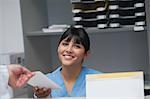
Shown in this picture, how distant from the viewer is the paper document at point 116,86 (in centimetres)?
80

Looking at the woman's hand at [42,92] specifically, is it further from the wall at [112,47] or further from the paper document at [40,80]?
the wall at [112,47]

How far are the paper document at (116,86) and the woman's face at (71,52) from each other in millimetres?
741

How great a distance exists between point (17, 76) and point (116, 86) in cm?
29

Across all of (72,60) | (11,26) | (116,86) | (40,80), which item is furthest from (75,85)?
(11,26)

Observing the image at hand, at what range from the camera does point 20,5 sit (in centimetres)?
205

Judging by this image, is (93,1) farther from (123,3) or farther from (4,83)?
(4,83)

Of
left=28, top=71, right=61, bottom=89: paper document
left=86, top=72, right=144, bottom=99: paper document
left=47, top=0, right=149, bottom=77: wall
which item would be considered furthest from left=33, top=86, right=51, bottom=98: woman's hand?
left=47, top=0, right=149, bottom=77: wall

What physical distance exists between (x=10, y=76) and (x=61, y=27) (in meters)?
1.36

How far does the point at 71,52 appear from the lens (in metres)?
1.57

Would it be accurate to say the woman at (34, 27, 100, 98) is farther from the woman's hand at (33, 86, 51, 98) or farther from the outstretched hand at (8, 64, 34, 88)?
the outstretched hand at (8, 64, 34, 88)

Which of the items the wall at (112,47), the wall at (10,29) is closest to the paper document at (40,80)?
the wall at (10,29)

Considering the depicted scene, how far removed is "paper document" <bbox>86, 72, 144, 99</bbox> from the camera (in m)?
0.80

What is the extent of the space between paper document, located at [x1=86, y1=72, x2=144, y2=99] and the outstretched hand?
0.62 feet

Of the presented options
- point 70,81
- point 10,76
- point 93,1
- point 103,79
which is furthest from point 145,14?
point 10,76
